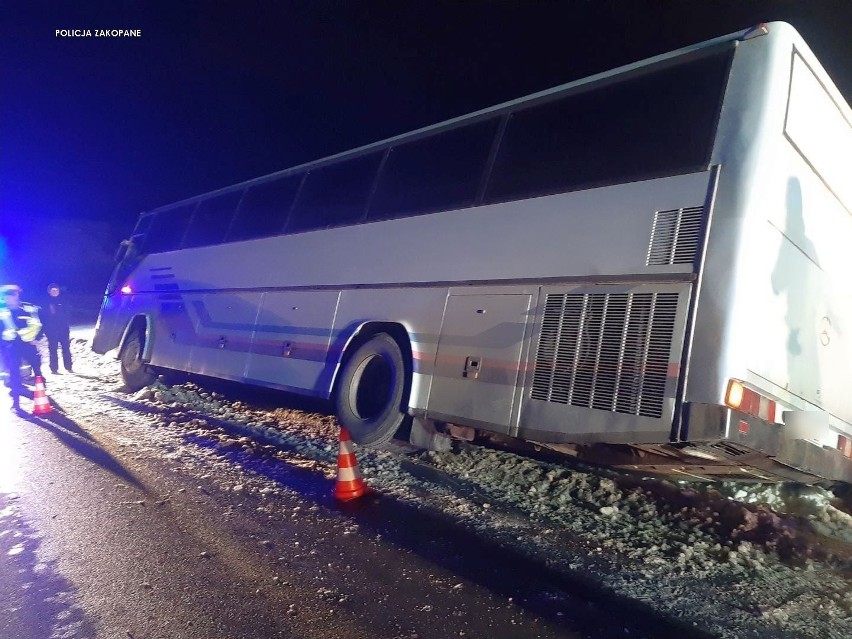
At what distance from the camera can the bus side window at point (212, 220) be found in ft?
30.6

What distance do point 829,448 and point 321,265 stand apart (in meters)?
5.40

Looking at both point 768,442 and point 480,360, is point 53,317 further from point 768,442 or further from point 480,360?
point 768,442

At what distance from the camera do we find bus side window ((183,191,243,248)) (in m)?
9.31

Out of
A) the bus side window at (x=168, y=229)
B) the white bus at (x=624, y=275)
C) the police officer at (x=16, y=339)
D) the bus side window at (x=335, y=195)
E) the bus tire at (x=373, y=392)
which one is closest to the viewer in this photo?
the white bus at (x=624, y=275)

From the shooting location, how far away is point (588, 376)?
407 cm

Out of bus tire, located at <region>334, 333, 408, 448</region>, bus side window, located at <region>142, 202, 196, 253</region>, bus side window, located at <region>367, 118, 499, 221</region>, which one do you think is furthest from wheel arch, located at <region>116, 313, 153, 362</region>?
bus side window, located at <region>367, 118, 499, 221</region>

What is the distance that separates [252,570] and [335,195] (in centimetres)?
492

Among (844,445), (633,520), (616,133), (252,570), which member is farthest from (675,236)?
(252,570)

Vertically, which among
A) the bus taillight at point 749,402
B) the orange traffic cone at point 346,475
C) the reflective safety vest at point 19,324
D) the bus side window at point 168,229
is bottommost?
the orange traffic cone at point 346,475

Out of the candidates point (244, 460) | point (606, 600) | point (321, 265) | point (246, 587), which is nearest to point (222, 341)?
point (321, 265)

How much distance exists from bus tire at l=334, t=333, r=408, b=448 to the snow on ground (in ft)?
1.14

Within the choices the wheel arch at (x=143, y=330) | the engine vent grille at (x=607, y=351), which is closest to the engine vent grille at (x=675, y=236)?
the engine vent grille at (x=607, y=351)

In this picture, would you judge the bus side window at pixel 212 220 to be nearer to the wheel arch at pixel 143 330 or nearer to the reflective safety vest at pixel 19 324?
the wheel arch at pixel 143 330

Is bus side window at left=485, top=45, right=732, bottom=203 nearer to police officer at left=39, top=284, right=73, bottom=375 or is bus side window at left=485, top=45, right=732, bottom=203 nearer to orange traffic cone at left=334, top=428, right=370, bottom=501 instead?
orange traffic cone at left=334, top=428, right=370, bottom=501
